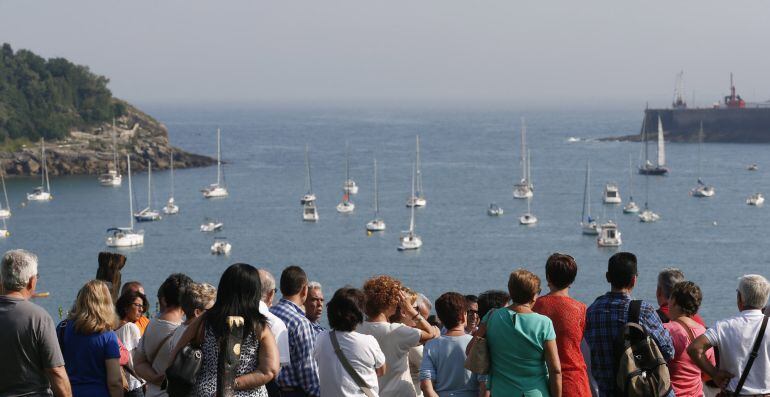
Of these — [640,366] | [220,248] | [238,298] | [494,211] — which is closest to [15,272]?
[238,298]

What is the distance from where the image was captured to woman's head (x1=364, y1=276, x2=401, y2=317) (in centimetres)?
723

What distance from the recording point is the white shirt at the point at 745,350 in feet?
22.1

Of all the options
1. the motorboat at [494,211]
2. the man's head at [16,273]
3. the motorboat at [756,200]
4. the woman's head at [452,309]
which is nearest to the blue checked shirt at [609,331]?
the woman's head at [452,309]

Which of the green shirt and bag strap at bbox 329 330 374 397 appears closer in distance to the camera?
the green shirt

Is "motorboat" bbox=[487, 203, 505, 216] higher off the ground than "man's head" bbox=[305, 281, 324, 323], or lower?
lower

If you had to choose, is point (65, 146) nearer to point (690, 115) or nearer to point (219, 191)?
point (219, 191)

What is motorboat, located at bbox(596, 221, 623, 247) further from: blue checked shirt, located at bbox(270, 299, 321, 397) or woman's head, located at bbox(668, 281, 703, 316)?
blue checked shirt, located at bbox(270, 299, 321, 397)

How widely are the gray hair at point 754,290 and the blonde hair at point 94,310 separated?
333cm

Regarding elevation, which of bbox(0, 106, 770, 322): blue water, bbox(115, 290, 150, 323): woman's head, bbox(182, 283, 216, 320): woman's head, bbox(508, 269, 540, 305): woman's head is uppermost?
bbox(508, 269, 540, 305): woman's head

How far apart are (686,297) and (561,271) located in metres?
0.86

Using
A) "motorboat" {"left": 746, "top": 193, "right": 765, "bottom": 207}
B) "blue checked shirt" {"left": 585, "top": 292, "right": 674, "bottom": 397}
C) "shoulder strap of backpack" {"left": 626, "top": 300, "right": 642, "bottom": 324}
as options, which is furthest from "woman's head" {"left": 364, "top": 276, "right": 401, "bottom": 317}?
"motorboat" {"left": 746, "top": 193, "right": 765, "bottom": 207}

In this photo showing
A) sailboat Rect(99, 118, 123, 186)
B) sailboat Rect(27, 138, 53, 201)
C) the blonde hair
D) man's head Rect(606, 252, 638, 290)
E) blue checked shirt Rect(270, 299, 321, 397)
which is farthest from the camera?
sailboat Rect(99, 118, 123, 186)

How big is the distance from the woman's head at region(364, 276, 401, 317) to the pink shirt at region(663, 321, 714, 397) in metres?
1.54

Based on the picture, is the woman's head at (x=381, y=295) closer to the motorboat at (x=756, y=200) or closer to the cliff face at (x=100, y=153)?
the motorboat at (x=756, y=200)
